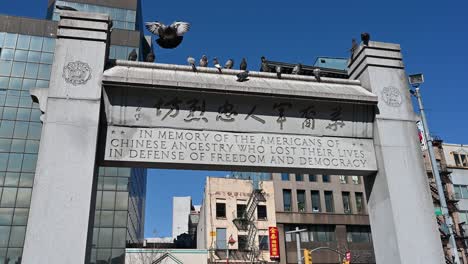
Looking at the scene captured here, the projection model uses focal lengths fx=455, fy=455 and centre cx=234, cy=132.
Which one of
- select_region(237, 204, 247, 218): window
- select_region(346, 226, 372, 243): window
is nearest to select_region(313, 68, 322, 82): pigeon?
select_region(237, 204, 247, 218): window

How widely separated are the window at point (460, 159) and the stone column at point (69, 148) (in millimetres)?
54374

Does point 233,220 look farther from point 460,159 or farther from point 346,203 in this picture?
point 460,159

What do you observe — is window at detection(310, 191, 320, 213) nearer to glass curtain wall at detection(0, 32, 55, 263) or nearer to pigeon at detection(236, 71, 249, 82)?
glass curtain wall at detection(0, 32, 55, 263)

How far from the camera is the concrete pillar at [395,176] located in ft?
31.8

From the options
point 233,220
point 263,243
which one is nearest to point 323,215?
point 263,243

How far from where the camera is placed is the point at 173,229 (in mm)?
84875

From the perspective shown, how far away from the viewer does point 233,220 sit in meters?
46.6

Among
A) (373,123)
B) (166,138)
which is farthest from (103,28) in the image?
(373,123)

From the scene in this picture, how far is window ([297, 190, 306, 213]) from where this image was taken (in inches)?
2029

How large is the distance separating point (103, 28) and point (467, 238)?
4925 centimetres

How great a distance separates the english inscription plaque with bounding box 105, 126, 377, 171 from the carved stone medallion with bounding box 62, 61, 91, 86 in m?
1.22

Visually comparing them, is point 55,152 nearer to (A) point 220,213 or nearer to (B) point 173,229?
(A) point 220,213

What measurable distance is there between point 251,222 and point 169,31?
37991 millimetres

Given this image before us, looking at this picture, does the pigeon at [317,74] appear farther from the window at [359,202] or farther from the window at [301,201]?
the window at [359,202]
